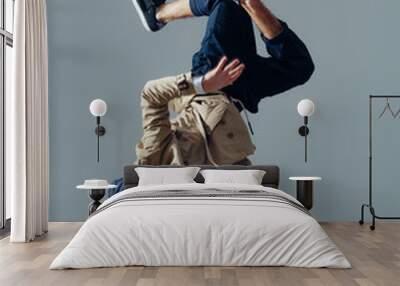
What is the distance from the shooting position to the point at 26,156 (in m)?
6.66

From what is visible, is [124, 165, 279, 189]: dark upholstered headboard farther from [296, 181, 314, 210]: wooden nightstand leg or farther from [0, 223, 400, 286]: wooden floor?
[0, 223, 400, 286]: wooden floor

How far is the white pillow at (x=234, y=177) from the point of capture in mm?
7309

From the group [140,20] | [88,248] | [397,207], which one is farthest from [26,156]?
[397,207]

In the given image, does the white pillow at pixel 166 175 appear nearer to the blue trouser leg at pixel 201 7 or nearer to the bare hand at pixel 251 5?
the blue trouser leg at pixel 201 7

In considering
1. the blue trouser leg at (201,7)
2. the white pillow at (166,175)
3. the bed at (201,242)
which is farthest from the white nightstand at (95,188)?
the blue trouser leg at (201,7)

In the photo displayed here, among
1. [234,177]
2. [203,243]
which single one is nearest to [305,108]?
[234,177]

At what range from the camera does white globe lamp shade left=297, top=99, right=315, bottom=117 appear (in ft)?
25.6

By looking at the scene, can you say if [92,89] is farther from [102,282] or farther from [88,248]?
[102,282]

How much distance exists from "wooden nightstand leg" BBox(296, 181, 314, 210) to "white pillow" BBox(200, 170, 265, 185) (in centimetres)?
57

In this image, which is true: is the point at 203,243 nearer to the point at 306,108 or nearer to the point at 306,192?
the point at 306,192

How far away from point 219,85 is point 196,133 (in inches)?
28.1

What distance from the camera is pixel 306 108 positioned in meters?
7.81

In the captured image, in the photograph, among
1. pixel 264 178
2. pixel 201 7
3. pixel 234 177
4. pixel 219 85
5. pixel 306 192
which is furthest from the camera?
pixel 201 7

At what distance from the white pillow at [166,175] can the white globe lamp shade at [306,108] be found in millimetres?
1592
